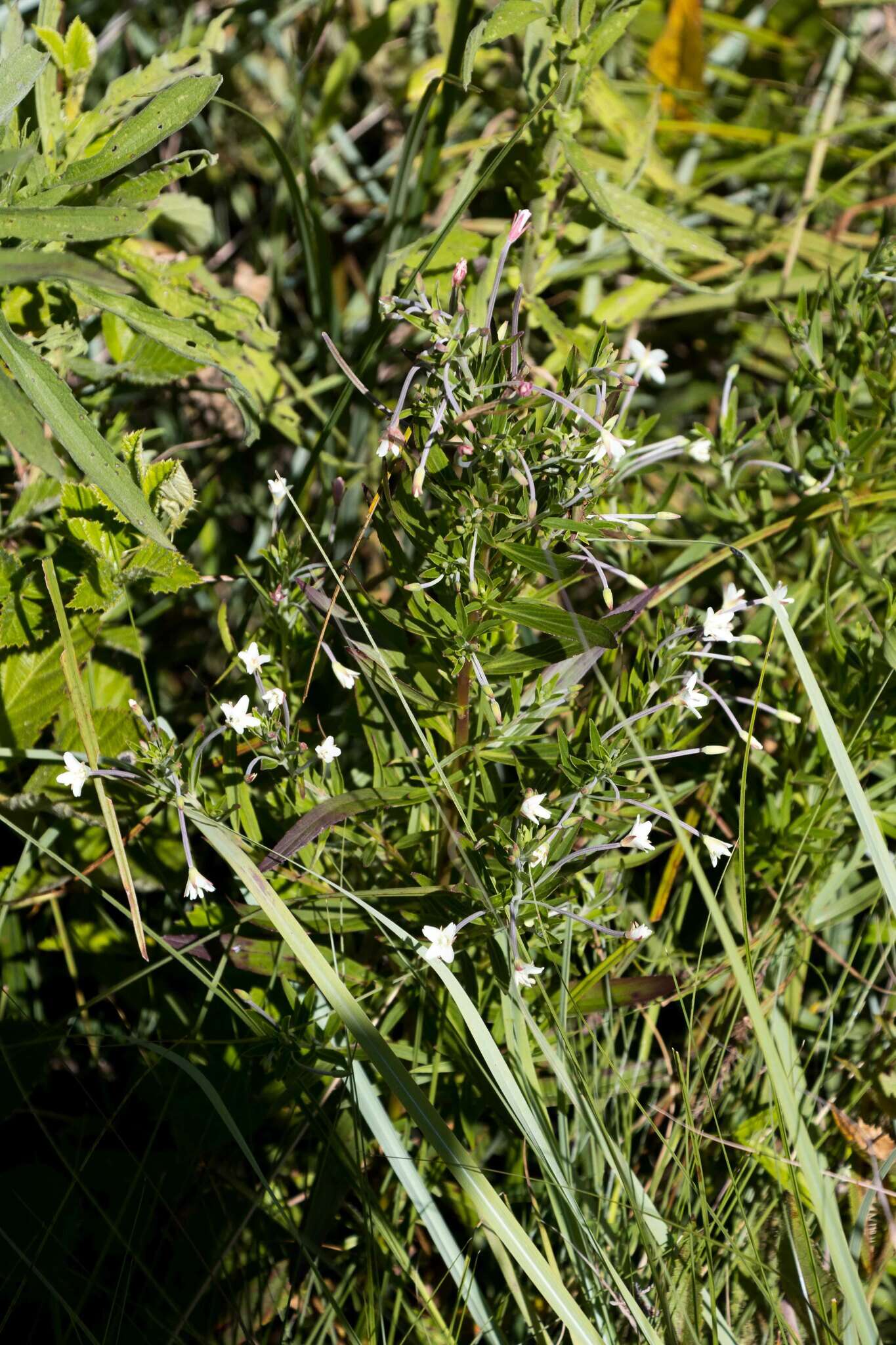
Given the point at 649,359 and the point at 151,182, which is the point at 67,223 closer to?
the point at 151,182

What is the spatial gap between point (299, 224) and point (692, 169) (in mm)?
947

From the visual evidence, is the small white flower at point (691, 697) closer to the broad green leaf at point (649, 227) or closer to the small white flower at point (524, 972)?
the small white flower at point (524, 972)

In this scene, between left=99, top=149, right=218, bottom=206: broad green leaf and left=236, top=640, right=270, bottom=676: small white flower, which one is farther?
left=99, top=149, right=218, bottom=206: broad green leaf

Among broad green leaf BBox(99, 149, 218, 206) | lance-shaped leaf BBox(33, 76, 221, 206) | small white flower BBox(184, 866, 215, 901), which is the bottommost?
small white flower BBox(184, 866, 215, 901)

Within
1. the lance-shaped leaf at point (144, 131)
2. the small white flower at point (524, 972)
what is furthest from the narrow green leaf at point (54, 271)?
the small white flower at point (524, 972)

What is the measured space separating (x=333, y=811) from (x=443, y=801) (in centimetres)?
16

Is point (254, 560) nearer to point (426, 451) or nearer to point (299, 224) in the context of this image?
point (299, 224)

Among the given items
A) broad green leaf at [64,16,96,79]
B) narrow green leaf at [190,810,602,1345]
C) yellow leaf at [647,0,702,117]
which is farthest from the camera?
yellow leaf at [647,0,702,117]

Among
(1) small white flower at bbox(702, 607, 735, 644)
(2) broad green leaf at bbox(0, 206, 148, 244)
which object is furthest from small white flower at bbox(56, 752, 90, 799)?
(1) small white flower at bbox(702, 607, 735, 644)

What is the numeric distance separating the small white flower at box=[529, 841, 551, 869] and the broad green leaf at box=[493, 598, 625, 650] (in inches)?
7.5

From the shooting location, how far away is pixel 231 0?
6.46ft

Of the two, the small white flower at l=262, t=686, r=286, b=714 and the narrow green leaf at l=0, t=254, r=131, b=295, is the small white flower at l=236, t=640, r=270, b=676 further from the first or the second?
the narrow green leaf at l=0, t=254, r=131, b=295

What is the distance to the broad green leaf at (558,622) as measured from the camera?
97 centimetres

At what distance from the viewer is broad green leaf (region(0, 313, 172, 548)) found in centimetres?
102
